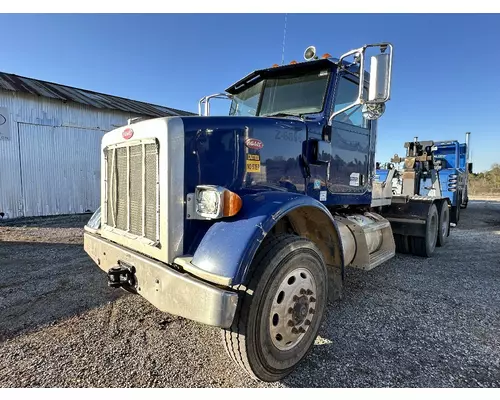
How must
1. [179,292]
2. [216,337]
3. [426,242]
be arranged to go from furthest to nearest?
[426,242] → [216,337] → [179,292]

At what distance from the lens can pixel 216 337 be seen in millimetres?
2838

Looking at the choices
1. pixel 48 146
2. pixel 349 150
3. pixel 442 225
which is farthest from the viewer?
pixel 48 146

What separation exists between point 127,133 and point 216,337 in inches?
77.8

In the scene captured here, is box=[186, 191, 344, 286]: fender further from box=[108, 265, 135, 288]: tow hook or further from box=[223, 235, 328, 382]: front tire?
box=[108, 265, 135, 288]: tow hook

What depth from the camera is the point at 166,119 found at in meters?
2.22

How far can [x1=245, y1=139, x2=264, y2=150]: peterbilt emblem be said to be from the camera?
8.38ft

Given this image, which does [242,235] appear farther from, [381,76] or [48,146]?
[48,146]

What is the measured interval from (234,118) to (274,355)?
6.00 feet

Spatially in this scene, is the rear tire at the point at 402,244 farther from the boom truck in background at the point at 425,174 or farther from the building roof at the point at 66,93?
the building roof at the point at 66,93

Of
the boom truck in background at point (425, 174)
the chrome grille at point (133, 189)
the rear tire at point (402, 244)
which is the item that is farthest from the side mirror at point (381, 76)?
the rear tire at point (402, 244)

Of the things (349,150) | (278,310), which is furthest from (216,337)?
(349,150)

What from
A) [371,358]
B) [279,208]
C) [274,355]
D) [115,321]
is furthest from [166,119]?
[371,358]

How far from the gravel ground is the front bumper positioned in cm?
62

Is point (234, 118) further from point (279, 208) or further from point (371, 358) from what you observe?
point (371, 358)
